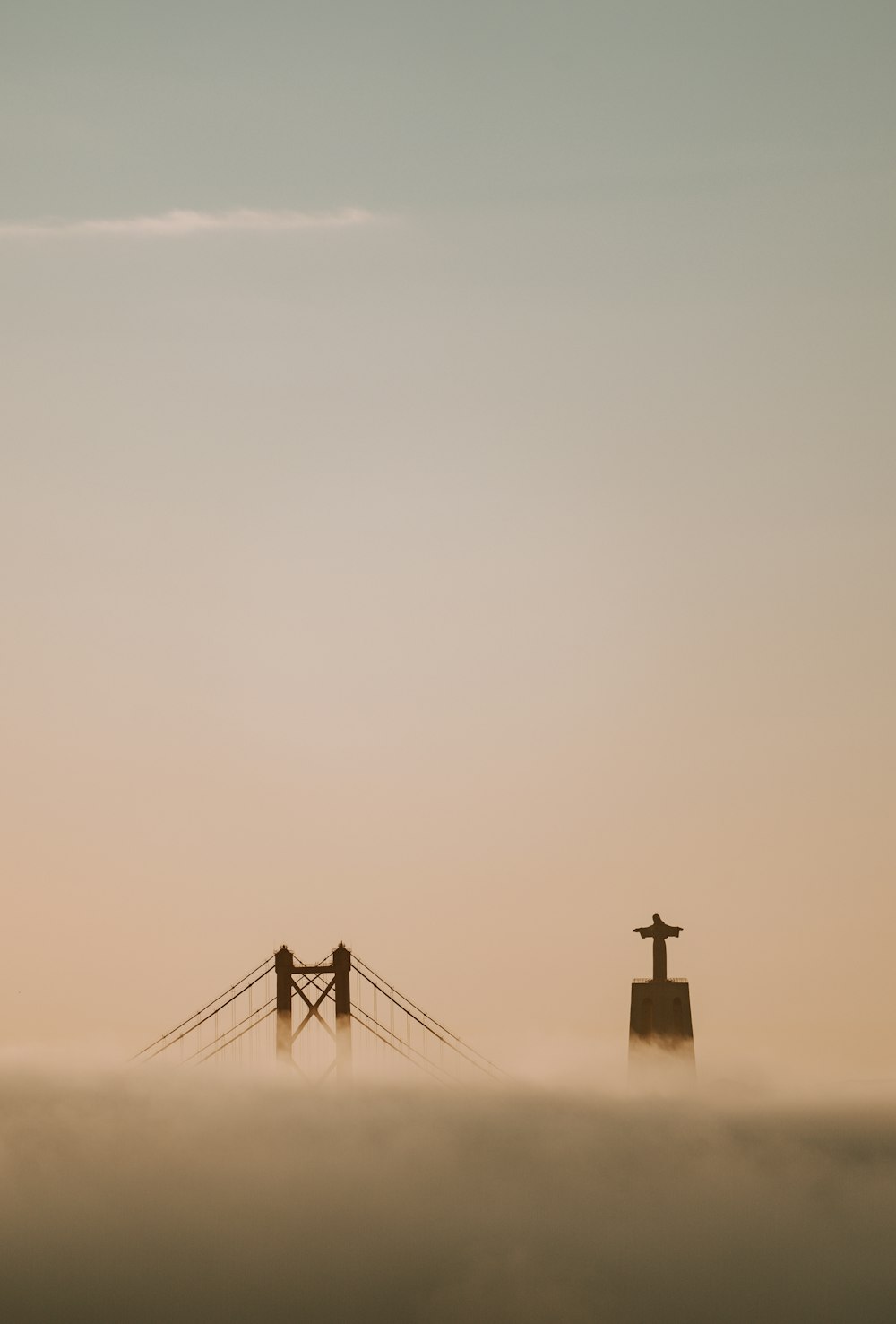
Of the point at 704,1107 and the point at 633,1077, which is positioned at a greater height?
the point at 704,1107

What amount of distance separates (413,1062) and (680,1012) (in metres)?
31.4

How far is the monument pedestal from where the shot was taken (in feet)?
443

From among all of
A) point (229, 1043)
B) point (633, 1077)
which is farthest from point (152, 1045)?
point (633, 1077)

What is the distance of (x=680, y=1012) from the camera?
445 ft

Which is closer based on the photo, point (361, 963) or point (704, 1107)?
point (361, 963)

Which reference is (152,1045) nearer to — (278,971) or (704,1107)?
(278,971)

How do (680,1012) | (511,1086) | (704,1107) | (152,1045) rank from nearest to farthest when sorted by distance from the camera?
(680,1012), (152,1045), (704,1107), (511,1086)

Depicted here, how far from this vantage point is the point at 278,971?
137000 mm

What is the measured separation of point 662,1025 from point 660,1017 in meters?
0.57

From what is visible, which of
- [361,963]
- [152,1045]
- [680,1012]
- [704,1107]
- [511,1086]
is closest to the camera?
[680,1012]

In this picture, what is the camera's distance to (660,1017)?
13500 cm

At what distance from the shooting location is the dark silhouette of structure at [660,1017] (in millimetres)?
135125

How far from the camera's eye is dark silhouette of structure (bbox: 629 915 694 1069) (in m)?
135

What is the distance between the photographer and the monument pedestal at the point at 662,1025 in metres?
135
